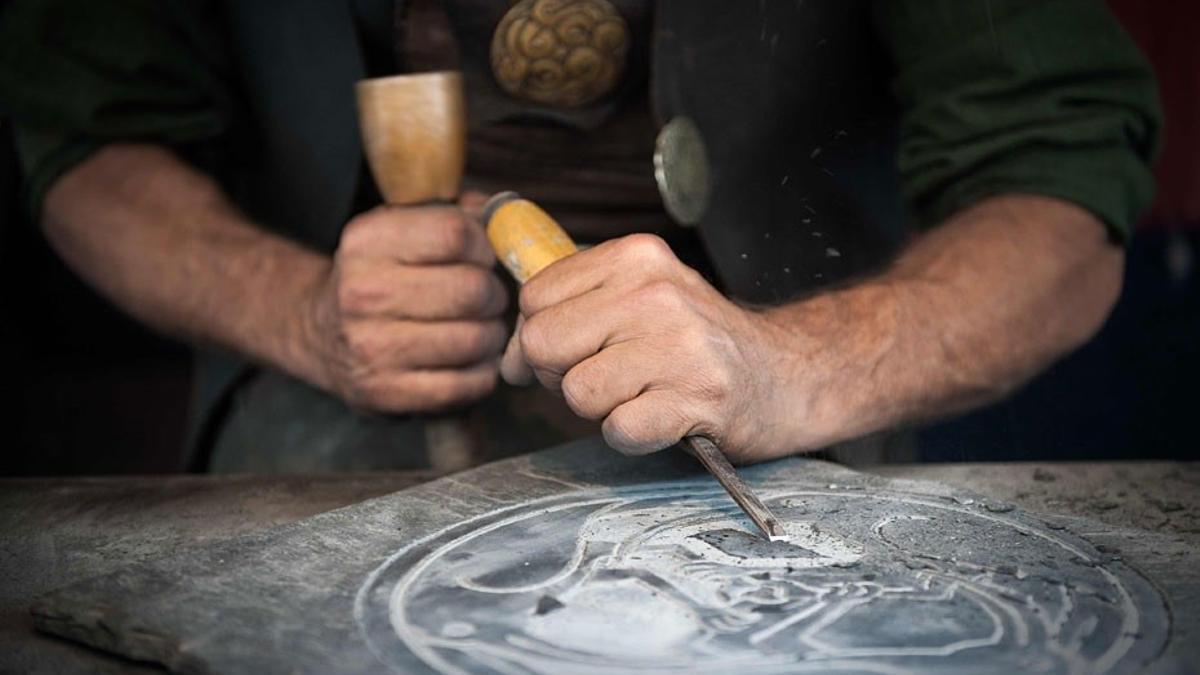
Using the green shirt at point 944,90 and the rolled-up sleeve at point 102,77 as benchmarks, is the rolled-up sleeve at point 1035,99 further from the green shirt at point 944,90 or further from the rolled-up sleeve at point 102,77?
the rolled-up sleeve at point 102,77

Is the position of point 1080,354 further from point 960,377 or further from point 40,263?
point 40,263

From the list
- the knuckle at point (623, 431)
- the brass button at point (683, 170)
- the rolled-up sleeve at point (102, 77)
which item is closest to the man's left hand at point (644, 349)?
the knuckle at point (623, 431)

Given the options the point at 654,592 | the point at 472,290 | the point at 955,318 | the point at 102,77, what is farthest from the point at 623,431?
the point at 102,77

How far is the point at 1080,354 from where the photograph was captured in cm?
159

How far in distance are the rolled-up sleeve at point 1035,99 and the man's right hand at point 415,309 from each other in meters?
0.54

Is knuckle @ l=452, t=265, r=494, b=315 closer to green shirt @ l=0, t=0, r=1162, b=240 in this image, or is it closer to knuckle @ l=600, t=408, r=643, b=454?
knuckle @ l=600, t=408, r=643, b=454

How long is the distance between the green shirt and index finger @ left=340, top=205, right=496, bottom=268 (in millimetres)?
439

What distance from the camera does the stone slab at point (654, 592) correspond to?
595 millimetres

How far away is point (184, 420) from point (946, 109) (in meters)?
1.80

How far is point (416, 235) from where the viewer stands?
1.12 metres

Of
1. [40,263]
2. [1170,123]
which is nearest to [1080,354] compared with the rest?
[1170,123]

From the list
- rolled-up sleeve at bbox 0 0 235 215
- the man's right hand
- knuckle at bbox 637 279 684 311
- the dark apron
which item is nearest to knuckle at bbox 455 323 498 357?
the man's right hand

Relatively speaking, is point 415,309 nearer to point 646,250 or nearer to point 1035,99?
point 646,250

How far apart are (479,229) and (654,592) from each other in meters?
0.57
